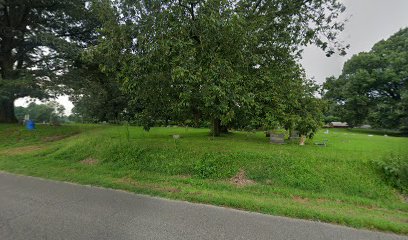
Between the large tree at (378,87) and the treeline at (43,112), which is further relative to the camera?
the treeline at (43,112)

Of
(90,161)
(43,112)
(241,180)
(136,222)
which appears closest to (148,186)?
(136,222)

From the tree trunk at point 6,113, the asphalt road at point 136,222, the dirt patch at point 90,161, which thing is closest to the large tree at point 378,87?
the dirt patch at point 90,161

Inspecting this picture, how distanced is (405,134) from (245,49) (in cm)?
3013

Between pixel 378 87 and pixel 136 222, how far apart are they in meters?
37.0

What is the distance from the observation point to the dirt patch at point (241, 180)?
6652 mm

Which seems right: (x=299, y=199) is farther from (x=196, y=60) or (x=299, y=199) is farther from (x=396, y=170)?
(x=196, y=60)

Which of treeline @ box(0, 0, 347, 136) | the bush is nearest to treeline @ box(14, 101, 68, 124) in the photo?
treeline @ box(0, 0, 347, 136)

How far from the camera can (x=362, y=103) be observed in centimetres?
3145

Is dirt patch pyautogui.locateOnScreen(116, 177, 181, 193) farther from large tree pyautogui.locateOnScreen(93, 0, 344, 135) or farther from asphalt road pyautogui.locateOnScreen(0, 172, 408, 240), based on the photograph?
large tree pyautogui.locateOnScreen(93, 0, 344, 135)

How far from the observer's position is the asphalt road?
3.59 metres

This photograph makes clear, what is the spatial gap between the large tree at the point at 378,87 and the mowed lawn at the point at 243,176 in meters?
24.0

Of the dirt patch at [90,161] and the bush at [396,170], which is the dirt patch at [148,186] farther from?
the bush at [396,170]

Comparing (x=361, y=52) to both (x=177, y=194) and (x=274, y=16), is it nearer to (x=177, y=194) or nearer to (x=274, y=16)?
(x=274, y=16)

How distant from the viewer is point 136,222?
3967 mm
